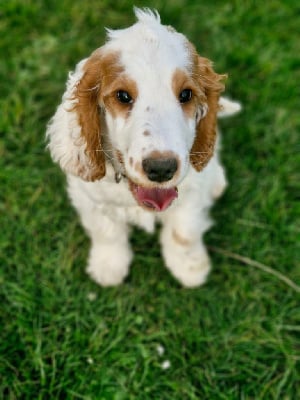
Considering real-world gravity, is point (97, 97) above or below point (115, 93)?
below

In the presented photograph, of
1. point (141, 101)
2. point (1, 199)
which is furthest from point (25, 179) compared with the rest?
point (141, 101)

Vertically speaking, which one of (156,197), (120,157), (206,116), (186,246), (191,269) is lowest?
(191,269)

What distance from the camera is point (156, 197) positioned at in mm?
3314

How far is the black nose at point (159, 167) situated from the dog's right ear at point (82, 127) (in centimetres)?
53

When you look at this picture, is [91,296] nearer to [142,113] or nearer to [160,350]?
[160,350]

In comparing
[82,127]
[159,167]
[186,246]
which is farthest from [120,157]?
[186,246]

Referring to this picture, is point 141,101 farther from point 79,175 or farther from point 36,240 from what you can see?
point 36,240

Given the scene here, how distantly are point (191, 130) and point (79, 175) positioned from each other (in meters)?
0.72

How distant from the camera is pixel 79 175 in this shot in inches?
135

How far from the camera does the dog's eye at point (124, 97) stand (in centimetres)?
306

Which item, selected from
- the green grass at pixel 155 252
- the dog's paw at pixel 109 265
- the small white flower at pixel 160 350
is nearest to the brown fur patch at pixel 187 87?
the dog's paw at pixel 109 265

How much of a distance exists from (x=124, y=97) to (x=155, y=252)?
1749mm

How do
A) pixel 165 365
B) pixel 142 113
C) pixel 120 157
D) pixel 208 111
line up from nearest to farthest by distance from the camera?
pixel 142 113
pixel 120 157
pixel 208 111
pixel 165 365

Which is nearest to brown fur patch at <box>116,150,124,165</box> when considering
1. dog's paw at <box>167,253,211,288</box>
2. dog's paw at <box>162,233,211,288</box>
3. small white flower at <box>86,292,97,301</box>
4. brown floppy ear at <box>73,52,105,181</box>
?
brown floppy ear at <box>73,52,105,181</box>
